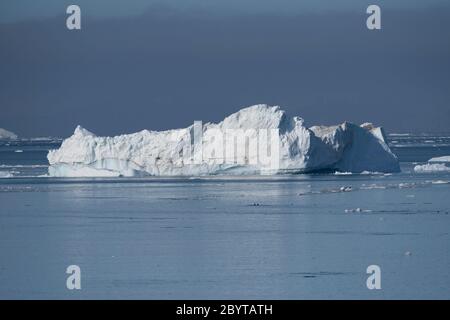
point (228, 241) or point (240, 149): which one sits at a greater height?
point (240, 149)

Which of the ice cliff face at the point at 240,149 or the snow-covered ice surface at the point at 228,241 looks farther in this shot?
the ice cliff face at the point at 240,149

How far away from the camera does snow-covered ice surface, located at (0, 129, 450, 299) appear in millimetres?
15109

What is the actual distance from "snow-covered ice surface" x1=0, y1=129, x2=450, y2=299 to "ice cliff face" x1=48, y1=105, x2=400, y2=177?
6.17ft

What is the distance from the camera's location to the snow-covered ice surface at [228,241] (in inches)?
595

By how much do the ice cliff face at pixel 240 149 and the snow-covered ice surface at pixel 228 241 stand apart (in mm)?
1881

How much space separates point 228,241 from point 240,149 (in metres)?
16.7

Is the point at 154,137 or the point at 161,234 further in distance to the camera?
the point at 154,137

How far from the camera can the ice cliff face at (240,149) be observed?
118ft

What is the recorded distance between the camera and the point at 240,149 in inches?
1439

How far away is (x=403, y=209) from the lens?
25.9 m

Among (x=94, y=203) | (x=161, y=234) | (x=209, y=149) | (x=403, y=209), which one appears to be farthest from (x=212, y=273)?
(x=209, y=149)

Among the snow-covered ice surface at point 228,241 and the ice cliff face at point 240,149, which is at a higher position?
the ice cliff face at point 240,149

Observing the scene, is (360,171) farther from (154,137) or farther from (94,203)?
(94,203)

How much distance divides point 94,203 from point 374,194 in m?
7.32
